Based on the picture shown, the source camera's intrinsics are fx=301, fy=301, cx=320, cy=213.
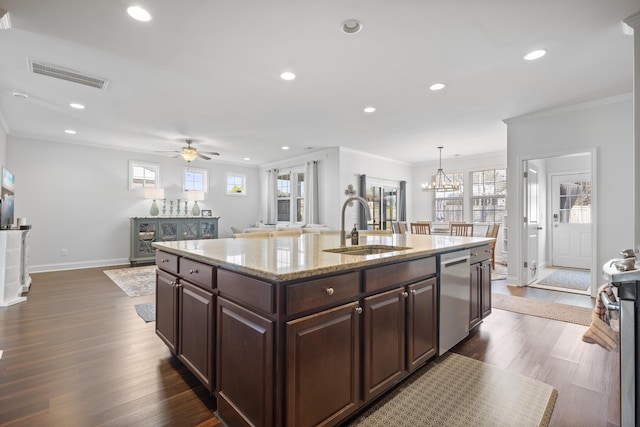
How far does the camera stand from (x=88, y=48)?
105 inches

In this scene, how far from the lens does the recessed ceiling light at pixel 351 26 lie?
2297 millimetres

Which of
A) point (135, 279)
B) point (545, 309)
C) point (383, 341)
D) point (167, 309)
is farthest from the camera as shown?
point (135, 279)

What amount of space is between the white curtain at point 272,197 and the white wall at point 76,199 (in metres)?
2.45

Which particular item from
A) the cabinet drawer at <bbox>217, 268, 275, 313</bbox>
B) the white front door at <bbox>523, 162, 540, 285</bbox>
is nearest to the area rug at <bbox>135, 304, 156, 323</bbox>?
the cabinet drawer at <bbox>217, 268, 275, 313</bbox>

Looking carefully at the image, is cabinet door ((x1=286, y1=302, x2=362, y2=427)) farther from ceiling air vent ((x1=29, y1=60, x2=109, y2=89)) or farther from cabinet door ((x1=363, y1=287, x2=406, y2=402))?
ceiling air vent ((x1=29, y1=60, x2=109, y2=89))

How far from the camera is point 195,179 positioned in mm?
7855

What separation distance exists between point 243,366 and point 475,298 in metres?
2.20

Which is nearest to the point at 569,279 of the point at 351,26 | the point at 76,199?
the point at 351,26

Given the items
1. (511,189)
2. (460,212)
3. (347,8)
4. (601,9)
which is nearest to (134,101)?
(347,8)

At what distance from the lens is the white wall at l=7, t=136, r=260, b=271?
5.72 metres

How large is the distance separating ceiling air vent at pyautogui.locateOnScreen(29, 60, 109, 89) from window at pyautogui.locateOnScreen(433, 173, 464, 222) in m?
7.45

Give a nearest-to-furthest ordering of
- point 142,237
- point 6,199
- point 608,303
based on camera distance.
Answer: point 608,303 < point 6,199 < point 142,237

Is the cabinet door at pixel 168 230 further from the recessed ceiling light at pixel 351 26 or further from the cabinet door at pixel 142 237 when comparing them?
the recessed ceiling light at pixel 351 26

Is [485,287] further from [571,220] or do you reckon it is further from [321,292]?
[571,220]
